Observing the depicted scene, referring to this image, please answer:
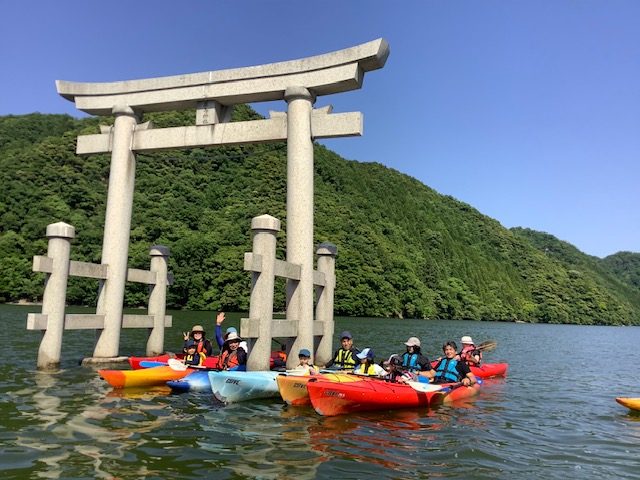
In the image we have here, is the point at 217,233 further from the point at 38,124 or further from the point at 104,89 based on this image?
the point at 104,89

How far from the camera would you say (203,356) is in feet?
39.8

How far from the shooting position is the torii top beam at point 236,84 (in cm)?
1115

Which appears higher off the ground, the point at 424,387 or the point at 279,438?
the point at 424,387

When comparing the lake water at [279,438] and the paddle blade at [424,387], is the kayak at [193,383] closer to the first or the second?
the lake water at [279,438]

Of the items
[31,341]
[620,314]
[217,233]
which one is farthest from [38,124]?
[620,314]

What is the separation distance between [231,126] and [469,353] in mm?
8628

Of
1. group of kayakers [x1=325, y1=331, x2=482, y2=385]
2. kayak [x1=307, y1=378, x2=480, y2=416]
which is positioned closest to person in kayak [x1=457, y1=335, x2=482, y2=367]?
group of kayakers [x1=325, y1=331, x2=482, y2=385]

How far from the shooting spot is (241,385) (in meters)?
9.31

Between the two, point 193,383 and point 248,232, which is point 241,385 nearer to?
point 193,383

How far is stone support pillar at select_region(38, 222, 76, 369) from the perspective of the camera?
11.2 m

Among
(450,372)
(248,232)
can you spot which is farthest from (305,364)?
(248,232)

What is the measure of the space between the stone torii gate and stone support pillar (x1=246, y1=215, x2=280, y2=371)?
1223 millimetres

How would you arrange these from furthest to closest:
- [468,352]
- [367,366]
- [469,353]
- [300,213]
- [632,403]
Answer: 1. [469,353]
2. [468,352]
3. [300,213]
4. [367,366]
5. [632,403]

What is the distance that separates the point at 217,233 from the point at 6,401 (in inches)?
1924
